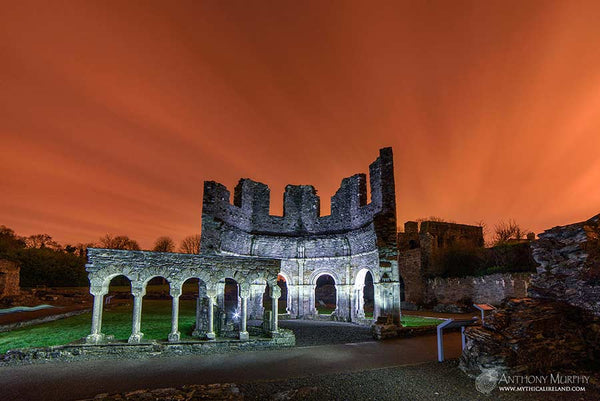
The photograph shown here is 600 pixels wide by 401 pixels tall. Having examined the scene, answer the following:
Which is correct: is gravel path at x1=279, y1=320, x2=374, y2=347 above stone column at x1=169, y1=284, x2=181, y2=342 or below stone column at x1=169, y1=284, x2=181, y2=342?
below

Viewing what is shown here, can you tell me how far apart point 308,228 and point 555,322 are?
16.9 m

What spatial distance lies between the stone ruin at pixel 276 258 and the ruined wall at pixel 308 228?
0.19 ft

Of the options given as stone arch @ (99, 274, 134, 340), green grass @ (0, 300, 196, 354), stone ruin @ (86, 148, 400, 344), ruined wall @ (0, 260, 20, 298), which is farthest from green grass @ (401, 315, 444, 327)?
ruined wall @ (0, 260, 20, 298)

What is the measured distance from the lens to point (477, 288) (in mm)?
23688

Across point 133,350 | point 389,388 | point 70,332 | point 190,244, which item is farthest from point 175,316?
point 190,244

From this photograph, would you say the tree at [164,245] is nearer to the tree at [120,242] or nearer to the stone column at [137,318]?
the tree at [120,242]

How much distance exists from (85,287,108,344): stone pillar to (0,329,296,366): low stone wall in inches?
20.1

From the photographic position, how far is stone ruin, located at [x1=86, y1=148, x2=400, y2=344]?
38.4ft

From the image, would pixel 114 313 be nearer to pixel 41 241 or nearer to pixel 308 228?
pixel 308 228

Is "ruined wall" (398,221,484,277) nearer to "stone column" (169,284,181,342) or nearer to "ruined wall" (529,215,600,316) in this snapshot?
"ruined wall" (529,215,600,316)

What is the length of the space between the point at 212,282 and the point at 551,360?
10.1m

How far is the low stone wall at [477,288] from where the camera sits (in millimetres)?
20703

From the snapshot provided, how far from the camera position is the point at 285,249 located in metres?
23.1

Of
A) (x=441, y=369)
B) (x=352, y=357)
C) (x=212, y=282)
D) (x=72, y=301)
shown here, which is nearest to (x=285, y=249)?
(x=212, y=282)
